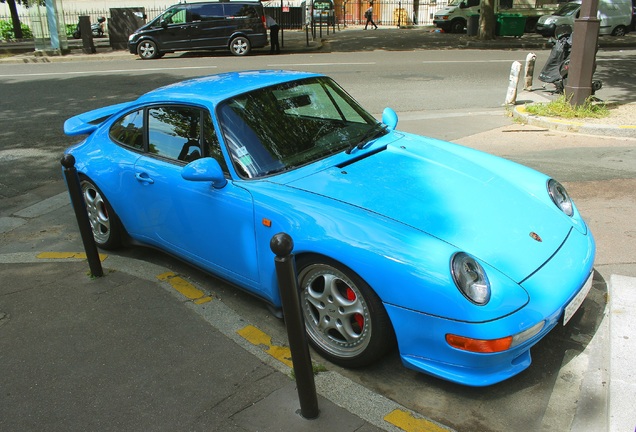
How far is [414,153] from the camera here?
13.0 ft

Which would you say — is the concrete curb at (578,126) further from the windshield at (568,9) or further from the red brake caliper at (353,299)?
the windshield at (568,9)

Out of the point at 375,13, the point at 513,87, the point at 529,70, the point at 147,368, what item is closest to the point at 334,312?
the point at 147,368

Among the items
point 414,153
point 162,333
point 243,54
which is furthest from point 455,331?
point 243,54

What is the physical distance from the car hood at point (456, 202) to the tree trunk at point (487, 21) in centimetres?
2122

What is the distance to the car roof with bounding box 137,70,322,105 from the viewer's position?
3.95 meters

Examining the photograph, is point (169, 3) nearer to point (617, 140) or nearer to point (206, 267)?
point (617, 140)

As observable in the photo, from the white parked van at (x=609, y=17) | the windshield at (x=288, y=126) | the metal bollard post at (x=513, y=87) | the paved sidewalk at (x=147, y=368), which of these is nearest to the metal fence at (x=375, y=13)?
the white parked van at (x=609, y=17)

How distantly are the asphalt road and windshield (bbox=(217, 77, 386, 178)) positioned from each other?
1.05 meters

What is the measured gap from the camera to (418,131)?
28.5 ft

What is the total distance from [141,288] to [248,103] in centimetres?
159

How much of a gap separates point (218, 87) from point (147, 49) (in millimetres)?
17155

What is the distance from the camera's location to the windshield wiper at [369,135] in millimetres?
3887

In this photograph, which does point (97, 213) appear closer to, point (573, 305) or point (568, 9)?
point (573, 305)

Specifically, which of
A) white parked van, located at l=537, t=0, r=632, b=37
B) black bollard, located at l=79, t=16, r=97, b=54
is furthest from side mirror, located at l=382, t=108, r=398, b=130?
white parked van, located at l=537, t=0, r=632, b=37
